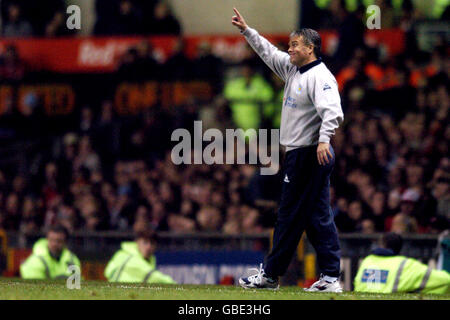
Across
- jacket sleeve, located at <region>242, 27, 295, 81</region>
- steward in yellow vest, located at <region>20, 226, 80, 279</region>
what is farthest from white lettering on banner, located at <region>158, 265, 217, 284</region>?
jacket sleeve, located at <region>242, 27, 295, 81</region>

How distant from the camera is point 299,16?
69.8 feet

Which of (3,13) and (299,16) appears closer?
(299,16)

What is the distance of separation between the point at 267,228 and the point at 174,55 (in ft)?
16.4

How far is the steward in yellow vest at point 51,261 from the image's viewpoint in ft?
48.1

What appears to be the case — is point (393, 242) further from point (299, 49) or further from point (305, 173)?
point (299, 49)

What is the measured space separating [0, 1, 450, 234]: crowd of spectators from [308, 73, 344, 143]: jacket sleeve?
530 centimetres

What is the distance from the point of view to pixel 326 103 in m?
9.69

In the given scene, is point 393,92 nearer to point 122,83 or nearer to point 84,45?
point 122,83

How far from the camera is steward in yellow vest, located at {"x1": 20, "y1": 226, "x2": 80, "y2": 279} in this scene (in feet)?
48.1

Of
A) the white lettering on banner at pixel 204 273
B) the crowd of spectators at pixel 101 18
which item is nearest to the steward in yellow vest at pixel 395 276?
the white lettering on banner at pixel 204 273

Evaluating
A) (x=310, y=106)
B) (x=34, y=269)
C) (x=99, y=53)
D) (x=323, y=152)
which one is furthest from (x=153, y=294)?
(x=99, y=53)

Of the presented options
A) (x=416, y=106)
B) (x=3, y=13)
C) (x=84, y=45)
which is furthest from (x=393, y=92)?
(x=3, y=13)

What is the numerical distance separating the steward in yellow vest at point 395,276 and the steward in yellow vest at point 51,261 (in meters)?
4.09
